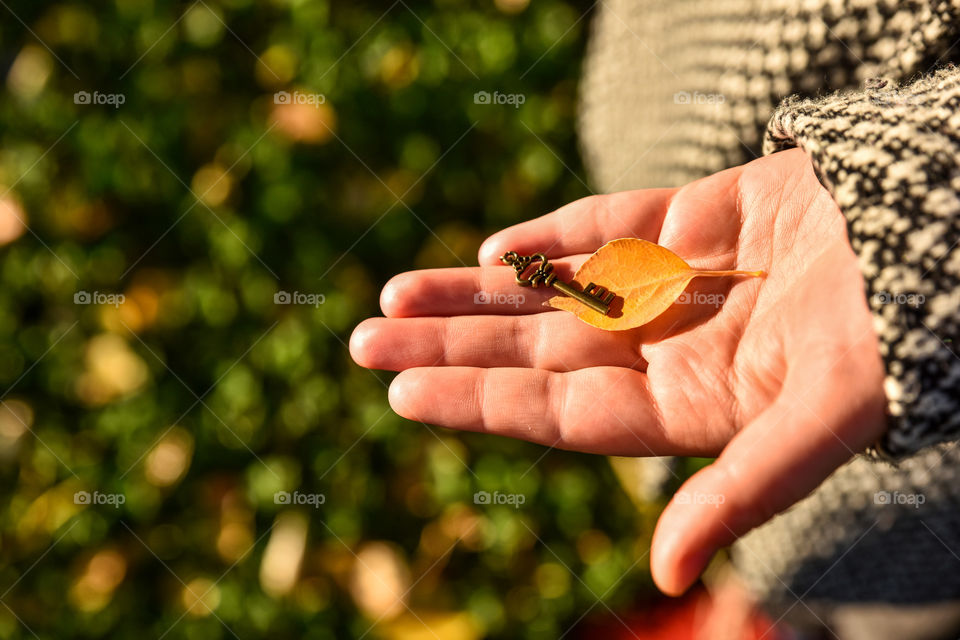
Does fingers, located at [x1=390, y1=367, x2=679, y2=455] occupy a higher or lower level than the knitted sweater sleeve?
lower

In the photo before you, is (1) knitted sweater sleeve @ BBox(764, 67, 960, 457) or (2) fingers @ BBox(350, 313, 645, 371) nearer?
(1) knitted sweater sleeve @ BBox(764, 67, 960, 457)

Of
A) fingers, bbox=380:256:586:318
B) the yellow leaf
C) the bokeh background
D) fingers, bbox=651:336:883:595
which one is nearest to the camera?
fingers, bbox=651:336:883:595

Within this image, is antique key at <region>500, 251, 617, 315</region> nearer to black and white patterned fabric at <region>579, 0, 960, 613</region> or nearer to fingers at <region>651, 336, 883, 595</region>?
black and white patterned fabric at <region>579, 0, 960, 613</region>

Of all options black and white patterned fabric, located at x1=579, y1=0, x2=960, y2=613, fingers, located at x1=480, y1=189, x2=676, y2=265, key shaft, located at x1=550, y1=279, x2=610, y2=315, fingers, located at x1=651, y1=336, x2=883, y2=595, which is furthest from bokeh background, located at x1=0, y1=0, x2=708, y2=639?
fingers, located at x1=651, y1=336, x2=883, y2=595

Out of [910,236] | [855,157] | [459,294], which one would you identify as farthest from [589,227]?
[910,236]

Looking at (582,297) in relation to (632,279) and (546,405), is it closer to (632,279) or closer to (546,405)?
(632,279)
